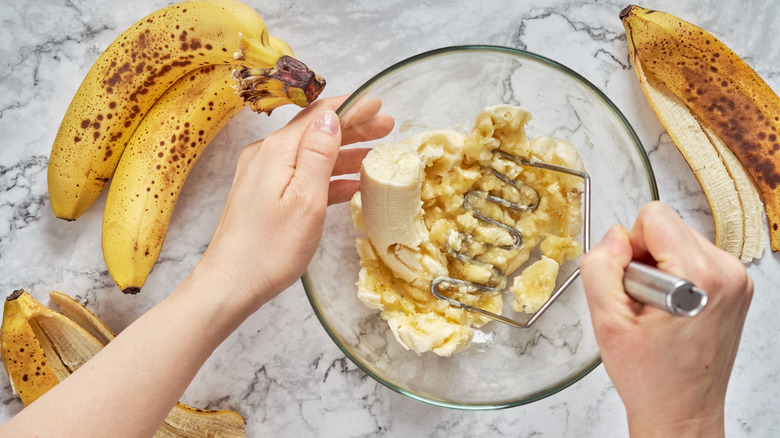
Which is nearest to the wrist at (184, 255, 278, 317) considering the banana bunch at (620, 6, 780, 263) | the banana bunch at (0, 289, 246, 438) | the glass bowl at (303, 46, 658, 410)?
the glass bowl at (303, 46, 658, 410)

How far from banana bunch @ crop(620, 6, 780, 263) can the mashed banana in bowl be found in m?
0.23

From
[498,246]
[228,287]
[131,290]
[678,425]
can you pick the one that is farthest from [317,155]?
[678,425]

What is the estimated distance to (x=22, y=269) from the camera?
1.10 metres

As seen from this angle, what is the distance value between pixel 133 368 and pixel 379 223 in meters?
0.39

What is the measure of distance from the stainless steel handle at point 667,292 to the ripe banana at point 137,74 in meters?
0.53

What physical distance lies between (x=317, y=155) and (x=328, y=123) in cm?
5

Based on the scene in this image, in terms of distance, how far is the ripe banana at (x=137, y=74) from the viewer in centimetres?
89

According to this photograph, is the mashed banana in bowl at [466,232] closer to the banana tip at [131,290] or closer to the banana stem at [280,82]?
the banana stem at [280,82]

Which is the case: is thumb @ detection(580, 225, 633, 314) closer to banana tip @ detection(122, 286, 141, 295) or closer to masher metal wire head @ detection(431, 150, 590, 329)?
masher metal wire head @ detection(431, 150, 590, 329)

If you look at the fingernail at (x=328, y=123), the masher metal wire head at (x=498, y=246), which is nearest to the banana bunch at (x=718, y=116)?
the masher metal wire head at (x=498, y=246)

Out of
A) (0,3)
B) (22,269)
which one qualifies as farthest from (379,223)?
(0,3)

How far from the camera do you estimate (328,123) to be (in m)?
0.84

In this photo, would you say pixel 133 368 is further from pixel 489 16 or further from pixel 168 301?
pixel 489 16

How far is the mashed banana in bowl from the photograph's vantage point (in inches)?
35.7
